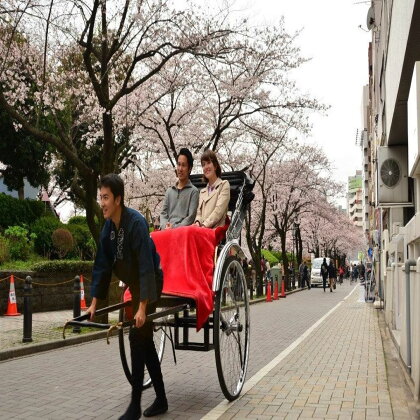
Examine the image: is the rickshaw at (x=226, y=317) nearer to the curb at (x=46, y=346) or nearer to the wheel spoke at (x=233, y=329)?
the wheel spoke at (x=233, y=329)

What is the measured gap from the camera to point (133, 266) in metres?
4.65

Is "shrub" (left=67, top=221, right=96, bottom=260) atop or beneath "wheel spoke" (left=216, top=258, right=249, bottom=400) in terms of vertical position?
atop

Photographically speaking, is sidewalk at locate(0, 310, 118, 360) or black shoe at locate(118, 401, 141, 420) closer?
black shoe at locate(118, 401, 141, 420)

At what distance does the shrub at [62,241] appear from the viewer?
70.0ft

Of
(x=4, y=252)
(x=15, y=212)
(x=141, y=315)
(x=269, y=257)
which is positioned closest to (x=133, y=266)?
(x=141, y=315)

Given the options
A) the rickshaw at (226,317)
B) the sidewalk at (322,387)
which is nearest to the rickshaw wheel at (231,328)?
the rickshaw at (226,317)

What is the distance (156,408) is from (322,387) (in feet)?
7.10

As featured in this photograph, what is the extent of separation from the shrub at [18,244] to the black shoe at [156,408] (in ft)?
48.3

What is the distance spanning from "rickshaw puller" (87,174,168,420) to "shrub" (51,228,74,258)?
17.2 meters

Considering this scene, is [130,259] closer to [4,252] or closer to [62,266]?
[62,266]

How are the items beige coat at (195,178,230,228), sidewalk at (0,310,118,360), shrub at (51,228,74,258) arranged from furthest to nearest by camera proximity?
shrub at (51,228,74,258) → sidewalk at (0,310,118,360) → beige coat at (195,178,230,228)

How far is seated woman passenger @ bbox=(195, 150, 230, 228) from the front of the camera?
5.91 m

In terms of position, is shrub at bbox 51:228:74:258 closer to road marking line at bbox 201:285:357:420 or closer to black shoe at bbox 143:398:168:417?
road marking line at bbox 201:285:357:420

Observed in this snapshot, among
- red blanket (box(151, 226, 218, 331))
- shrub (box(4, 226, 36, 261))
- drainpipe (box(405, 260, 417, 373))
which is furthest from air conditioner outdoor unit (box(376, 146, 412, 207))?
shrub (box(4, 226, 36, 261))
